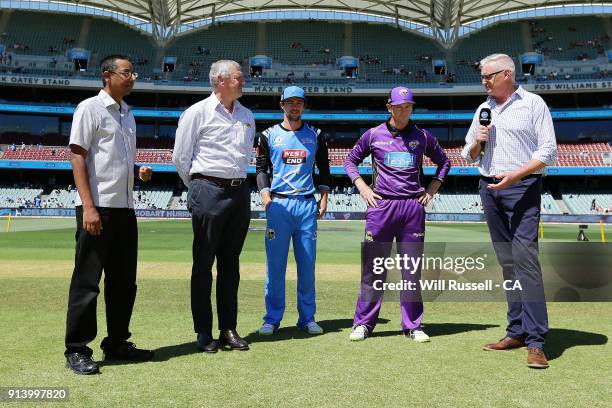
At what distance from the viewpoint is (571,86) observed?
47.9m

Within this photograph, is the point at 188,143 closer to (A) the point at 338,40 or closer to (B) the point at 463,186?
(B) the point at 463,186

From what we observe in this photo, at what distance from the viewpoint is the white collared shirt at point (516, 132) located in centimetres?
445

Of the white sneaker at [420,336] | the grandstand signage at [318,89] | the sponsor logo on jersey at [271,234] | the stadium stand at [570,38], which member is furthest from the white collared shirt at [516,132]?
the stadium stand at [570,38]

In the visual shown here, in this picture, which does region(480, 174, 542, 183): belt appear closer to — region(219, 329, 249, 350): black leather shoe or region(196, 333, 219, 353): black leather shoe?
region(219, 329, 249, 350): black leather shoe

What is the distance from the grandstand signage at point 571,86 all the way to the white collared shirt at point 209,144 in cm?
5023

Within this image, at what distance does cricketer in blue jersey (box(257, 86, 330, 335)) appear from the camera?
529 centimetres

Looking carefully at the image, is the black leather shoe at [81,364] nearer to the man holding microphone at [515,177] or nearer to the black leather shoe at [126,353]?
the black leather shoe at [126,353]

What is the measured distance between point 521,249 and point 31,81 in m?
54.8

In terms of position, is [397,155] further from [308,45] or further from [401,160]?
[308,45]

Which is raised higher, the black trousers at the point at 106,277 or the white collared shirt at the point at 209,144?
the white collared shirt at the point at 209,144

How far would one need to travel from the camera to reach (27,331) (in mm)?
4895

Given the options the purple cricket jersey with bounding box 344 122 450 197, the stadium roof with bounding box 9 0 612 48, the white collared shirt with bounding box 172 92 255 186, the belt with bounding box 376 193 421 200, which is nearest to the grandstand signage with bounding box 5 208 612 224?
the stadium roof with bounding box 9 0 612 48

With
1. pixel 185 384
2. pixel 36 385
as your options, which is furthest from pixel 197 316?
pixel 36 385

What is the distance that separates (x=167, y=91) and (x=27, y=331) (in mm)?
50139
